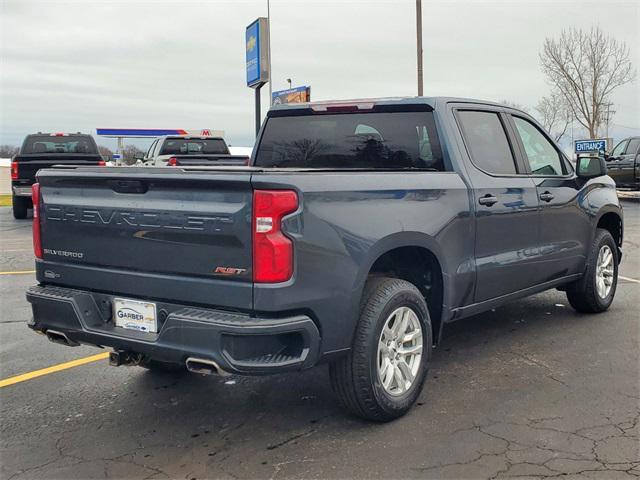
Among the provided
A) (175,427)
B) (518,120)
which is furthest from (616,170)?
(175,427)

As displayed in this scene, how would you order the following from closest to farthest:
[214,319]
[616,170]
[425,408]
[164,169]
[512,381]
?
1. [214,319]
2. [164,169]
3. [425,408]
4. [512,381]
5. [616,170]

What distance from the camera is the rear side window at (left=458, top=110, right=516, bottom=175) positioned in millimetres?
4676

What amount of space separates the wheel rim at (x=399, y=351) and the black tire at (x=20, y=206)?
15055 mm

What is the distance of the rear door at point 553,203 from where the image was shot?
5.22 meters

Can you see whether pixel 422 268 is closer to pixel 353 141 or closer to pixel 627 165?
pixel 353 141

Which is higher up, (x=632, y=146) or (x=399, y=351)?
(x=632, y=146)

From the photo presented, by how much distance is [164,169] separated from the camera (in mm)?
3482

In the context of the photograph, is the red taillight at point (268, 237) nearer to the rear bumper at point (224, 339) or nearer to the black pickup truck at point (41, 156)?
the rear bumper at point (224, 339)

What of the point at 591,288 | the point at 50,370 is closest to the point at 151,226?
the point at 50,370

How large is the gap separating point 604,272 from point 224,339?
4.50 m

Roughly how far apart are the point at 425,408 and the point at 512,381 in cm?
81

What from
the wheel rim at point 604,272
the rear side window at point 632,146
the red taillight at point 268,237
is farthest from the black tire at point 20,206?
the rear side window at point 632,146

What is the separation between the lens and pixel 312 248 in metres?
3.26

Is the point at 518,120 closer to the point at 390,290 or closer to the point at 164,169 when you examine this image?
the point at 390,290
